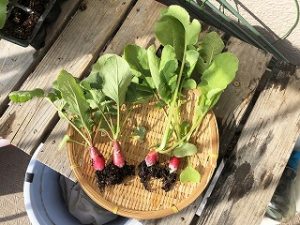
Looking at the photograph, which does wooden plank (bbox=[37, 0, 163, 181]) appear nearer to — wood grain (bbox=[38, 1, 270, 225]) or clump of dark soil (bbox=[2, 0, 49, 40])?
wood grain (bbox=[38, 1, 270, 225])

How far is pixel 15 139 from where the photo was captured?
1.09 metres

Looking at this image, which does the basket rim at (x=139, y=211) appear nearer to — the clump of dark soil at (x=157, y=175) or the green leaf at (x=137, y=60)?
the clump of dark soil at (x=157, y=175)

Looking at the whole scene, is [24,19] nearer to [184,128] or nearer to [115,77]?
[115,77]

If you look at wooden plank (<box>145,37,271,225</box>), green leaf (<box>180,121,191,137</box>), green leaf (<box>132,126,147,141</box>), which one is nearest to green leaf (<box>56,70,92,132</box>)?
green leaf (<box>132,126,147,141</box>)

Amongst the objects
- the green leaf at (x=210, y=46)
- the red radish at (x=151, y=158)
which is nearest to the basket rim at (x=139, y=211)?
the red radish at (x=151, y=158)

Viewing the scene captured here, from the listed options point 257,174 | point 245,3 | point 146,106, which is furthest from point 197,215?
point 245,3

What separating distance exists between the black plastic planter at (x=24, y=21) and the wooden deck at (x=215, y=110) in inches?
2.6

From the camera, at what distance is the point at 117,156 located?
38.6 inches

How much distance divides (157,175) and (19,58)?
47 centimetres

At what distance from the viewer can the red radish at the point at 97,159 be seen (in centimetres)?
98

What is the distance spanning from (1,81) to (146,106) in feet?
1.25

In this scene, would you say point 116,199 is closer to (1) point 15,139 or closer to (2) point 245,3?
(1) point 15,139

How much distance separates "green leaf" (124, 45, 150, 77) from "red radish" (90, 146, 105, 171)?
0.19 meters

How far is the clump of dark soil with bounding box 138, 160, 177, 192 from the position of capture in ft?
3.26
